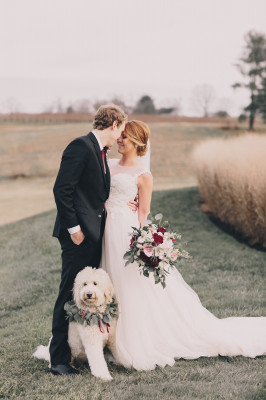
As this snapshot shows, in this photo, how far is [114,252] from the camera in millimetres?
4273

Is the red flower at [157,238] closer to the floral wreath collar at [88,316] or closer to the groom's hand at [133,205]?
the groom's hand at [133,205]

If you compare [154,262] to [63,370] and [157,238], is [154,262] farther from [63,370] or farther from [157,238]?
[63,370]

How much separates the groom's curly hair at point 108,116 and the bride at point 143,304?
33 cm

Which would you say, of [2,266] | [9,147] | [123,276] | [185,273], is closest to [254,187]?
[185,273]

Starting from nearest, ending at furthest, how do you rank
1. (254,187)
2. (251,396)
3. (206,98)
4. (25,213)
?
1. (251,396)
2. (254,187)
3. (25,213)
4. (206,98)

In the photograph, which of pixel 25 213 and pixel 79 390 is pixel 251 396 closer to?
pixel 79 390

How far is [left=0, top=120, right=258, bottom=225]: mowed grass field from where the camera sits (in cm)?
2264

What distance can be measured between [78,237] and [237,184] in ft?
25.1

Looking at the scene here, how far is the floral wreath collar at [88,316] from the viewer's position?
3893 millimetres

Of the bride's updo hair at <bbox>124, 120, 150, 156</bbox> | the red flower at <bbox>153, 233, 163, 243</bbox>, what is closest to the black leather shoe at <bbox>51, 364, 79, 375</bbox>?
the red flower at <bbox>153, 233, 163, 243</bbox>

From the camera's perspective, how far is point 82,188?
12.9 feet

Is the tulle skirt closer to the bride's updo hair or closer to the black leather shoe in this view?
the black leather shoe

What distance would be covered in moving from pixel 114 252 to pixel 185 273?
4.26m

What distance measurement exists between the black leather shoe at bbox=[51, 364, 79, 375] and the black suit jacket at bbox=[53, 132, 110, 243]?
115 centimetres
